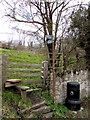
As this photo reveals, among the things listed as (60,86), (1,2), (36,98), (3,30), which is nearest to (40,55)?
(60,86)

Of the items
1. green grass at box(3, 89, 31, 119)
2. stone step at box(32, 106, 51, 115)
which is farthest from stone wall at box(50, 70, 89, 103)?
green grass at box(3, 89, 31, 119)

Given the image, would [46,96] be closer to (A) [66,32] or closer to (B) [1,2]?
(A) [66,32]

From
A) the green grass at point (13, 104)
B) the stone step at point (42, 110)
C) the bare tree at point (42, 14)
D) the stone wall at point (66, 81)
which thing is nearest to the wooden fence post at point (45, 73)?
the stone wall at point (66, 81)

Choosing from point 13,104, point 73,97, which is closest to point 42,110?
point 13,104

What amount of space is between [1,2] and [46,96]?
388 centimetres

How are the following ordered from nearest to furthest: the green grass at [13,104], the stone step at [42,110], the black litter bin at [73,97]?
the green grass at [13,104] → the stone step at [42,110] → the black litter bin at [73,97]

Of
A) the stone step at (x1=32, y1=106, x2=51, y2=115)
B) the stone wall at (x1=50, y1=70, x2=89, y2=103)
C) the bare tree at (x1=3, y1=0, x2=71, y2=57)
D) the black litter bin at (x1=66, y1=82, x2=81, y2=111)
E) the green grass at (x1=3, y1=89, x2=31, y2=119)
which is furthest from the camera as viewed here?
the bare tree at (x1=3, y1=0, x2=71, y2=57)

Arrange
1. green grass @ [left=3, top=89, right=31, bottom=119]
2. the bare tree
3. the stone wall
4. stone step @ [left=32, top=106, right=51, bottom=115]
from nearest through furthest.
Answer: green grass @ [left=3, top=89, right=31, bottom=119]
stone step @ [left=32, top=106, right=51, bottom=115]
the stone wall
the bare tree

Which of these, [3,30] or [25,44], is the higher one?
[3,30]

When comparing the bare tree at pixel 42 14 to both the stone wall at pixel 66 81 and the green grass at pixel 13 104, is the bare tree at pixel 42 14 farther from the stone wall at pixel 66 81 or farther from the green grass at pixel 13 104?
the green grass at pixel 13 104

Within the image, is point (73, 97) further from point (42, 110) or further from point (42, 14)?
point (42, 14)

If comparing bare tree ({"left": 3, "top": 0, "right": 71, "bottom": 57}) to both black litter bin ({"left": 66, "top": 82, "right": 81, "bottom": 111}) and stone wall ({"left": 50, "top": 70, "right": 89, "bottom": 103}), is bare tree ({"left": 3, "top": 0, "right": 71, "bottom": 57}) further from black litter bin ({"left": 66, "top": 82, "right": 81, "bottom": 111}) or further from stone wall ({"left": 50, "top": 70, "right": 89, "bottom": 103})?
black litter bin ({"left": 66, "top": 82, "right": 81, "bottom": 111})

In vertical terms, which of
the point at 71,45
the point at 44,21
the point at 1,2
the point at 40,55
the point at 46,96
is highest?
the point at 1,2

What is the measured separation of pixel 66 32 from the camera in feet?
17.5
